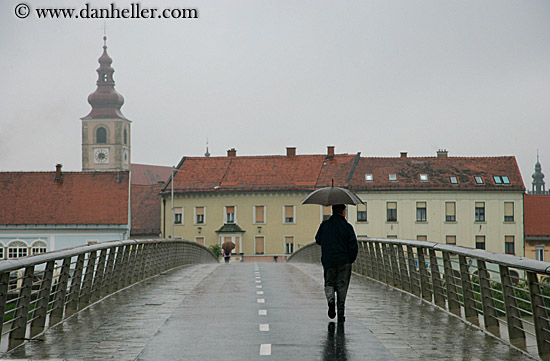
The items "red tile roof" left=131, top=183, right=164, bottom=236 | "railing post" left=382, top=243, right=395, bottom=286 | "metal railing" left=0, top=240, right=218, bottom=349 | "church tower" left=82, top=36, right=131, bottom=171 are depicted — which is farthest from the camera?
"church tower" left=82, top=36, right=131, bottom=171

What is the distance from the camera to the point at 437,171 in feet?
265

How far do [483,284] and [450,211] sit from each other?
69334 mm

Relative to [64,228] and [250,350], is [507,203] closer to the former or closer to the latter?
[64,228]

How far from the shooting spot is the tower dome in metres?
164

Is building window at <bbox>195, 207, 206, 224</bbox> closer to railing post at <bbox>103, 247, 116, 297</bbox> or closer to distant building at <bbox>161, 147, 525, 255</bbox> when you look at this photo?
distant building at <bbox>161, 147, 525, 255</bbox>

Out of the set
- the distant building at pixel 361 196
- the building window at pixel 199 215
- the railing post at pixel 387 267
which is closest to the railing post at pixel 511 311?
the railing post at pixel 387 267

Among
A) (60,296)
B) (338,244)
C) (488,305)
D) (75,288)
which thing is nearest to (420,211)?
(75,288)

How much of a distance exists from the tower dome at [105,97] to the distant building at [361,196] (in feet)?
268

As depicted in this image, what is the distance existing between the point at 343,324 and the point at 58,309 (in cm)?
368

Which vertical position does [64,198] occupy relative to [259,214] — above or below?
above

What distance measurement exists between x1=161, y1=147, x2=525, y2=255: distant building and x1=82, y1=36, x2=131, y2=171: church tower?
80.0 m

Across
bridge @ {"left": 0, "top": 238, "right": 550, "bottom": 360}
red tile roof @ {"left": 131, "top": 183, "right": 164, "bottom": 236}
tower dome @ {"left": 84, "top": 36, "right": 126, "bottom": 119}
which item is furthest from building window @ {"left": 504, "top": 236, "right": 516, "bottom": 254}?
tower dome @ {"left": 84, "top": 36, "right": 126, "bottom": 119}

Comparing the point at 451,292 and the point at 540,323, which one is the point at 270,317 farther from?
the point at 540,323

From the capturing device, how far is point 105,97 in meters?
164
